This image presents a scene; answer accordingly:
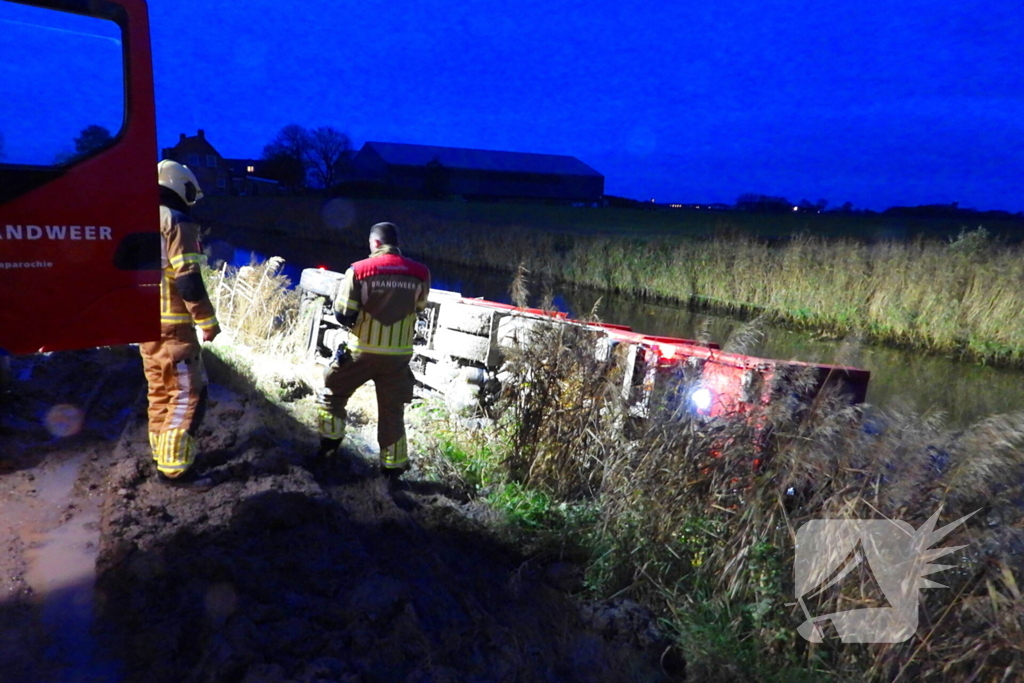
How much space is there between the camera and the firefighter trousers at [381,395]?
535 cm

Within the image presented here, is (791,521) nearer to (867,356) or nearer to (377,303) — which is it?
(377,303)

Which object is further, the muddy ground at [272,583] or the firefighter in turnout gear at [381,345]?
the firefighter in turnout gear at [381,345]

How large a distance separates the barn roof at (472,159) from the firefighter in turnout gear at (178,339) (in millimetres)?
60338

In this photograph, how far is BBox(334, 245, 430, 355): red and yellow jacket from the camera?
208 inches

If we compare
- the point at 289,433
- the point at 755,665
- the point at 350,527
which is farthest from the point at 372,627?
the point at 289,433

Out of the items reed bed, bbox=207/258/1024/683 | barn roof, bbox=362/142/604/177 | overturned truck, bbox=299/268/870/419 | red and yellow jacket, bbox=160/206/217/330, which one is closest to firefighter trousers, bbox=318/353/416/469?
reed bed, bbox=207/258/1024/683

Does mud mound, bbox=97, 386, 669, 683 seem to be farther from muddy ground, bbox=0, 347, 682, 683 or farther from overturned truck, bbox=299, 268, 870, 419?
overturned truck, bbox=299, 268, 870, 419

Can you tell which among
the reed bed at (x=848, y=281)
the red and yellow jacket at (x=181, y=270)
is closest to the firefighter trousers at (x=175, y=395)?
the red and yellow jacket at (x=181, y=270)

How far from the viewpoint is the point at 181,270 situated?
4645 millimetres

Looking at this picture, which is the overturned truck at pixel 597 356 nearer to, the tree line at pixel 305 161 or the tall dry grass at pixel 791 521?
the tall dry grass at pixel 791 521

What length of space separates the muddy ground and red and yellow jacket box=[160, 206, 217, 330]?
107cm

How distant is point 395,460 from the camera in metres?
5.36

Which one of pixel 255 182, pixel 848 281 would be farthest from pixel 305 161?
pixel 848 281

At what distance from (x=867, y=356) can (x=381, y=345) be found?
10.1 metres
